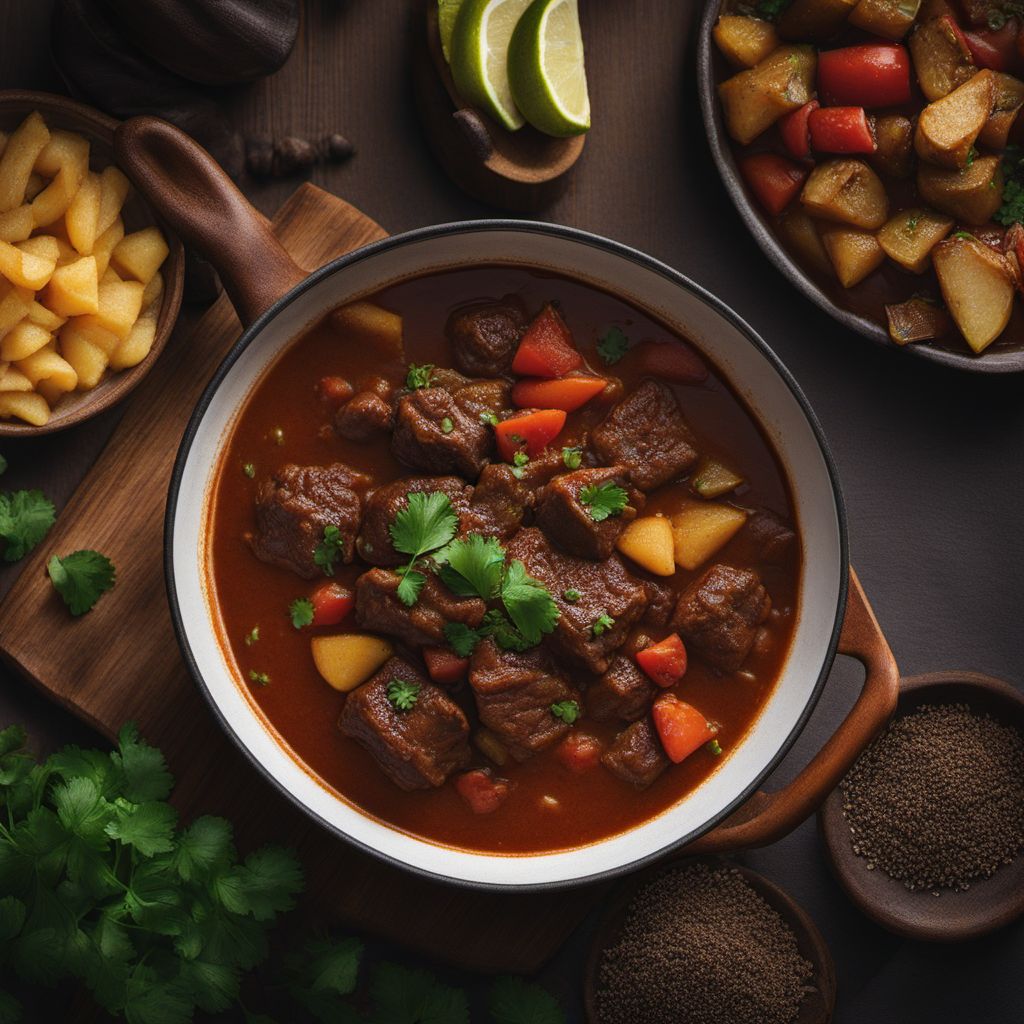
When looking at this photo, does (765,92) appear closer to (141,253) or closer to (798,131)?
(798,131)

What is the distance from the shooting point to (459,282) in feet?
14.2

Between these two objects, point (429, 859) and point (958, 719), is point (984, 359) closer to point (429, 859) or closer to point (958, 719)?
point (958, 719)

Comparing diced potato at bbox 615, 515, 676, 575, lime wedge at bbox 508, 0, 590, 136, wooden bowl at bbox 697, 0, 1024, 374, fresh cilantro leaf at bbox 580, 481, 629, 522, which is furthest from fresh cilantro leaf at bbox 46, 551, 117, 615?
wooden bowl at bbox 697, 0, 1024, 374

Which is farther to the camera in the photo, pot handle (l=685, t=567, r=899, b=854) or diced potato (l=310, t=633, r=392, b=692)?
diced potato (l=310, t=633, r=392, b=692)

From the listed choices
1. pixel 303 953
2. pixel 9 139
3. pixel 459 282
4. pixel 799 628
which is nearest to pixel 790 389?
pixel 799 628

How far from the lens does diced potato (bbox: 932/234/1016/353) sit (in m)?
4.55

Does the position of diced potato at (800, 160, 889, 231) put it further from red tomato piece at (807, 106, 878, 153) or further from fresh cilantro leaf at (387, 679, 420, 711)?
fresh cilantro leaf at (387, 679, 420, 711)

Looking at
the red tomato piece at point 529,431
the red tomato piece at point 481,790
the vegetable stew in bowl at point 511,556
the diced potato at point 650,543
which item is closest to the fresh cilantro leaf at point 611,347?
the vegetable stew in bowl at point 511,556

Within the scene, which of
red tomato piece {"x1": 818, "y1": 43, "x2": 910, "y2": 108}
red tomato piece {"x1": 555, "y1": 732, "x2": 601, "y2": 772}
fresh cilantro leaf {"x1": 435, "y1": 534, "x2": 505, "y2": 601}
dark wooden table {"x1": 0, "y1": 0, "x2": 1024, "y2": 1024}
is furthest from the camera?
dark wooden table {"x1": 0, "y1": 0, "x2": 1024, "y2": 1024}

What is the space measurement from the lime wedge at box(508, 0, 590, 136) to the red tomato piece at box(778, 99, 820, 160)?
775 millimetres

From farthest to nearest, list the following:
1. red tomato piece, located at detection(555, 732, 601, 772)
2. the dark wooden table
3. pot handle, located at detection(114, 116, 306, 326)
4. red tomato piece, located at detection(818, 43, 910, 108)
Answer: the dark wooden table
red tomato piece, located at detection(818, 43, 910, 108)
red tomato piece, located at detection(555, 732, 601, 772)
pot handle, located at detection(114, 116, 306, 326)

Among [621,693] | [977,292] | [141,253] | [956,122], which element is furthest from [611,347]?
[141,253]

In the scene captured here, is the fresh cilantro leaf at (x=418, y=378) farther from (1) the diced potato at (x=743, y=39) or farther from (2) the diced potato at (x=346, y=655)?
(1) the diced potato at (x=743, y=39)

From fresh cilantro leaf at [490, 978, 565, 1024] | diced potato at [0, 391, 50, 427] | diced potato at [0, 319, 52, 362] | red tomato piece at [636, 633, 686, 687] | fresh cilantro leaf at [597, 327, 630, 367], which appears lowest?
fresh cilantro leaf at [490, 978, 565, 1024]
